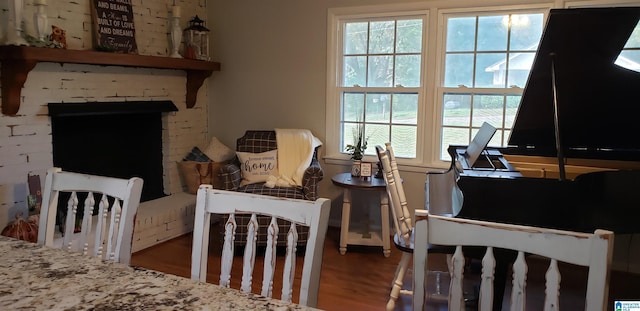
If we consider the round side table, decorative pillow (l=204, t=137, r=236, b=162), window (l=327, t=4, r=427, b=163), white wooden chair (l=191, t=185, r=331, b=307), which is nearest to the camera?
white wooden chair (l=191, t=185, r=331, b=307)

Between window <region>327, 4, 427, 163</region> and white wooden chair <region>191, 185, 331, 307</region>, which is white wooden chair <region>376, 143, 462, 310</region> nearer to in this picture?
window <region>327, 4, 427, 163</region>

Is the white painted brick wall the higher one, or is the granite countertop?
the white painted brick wall

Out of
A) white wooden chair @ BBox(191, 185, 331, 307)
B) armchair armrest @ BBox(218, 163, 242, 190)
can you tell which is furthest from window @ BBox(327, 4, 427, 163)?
white wooden chair @ BBox(191, 185, 331, 307)

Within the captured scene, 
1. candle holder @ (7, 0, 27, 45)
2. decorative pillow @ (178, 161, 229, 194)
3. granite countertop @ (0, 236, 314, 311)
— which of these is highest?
candle holder @ (7, 0, 27, 45)

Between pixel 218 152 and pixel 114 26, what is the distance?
144cm

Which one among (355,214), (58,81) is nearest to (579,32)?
(355,214)

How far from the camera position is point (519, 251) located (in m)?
1.10

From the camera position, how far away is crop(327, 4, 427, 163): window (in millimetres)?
4055

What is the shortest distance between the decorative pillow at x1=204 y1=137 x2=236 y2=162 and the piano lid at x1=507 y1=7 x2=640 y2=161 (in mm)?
2660

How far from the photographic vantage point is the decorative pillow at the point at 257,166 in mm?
4066

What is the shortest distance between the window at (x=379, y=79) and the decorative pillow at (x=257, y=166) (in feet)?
2.02

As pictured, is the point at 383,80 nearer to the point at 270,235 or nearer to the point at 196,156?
the point at 196,156

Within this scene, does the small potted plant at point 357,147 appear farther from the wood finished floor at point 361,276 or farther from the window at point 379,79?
the wood finished floor at point 361,276

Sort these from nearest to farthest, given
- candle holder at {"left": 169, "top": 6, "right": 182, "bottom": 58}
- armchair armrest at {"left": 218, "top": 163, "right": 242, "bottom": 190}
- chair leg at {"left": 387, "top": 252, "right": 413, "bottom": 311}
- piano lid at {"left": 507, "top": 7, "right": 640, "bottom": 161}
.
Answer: piano lid at {"left": 507, "top": 7, "right": 640, "bottom": 161}, chair leg at {"left": 387, "top": 252, "right": 413, "bottom": 311}, armchair armrest at {"left": 218, "top": 163, "right": 242, "bottom": 190}, candle holder at {"left": 169, "top": 6, "right": 182, "bottom": 58}
